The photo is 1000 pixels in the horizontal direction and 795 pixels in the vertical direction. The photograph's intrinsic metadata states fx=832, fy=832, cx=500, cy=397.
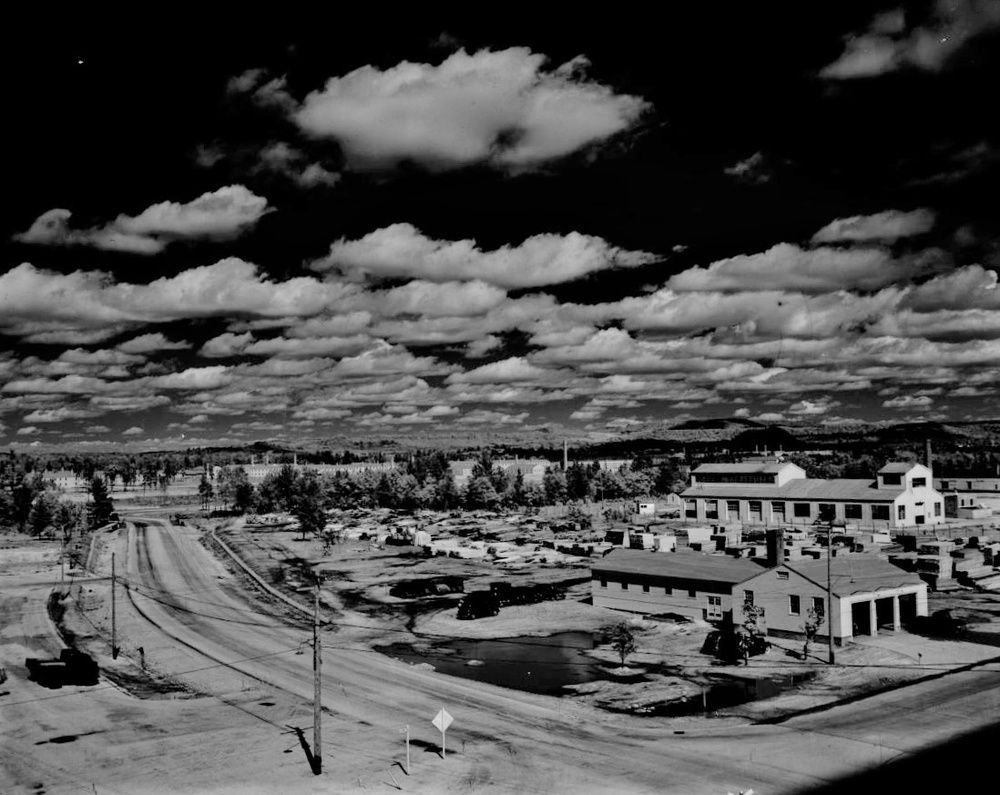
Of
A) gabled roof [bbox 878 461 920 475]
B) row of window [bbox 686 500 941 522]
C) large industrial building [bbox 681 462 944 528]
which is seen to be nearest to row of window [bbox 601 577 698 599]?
row of window [bbox 686 500 941 522]

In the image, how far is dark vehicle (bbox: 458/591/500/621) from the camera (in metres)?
58.8

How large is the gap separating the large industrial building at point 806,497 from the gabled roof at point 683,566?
5579cm

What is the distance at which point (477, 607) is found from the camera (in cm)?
5953

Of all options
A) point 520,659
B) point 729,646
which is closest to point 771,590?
point 729,646

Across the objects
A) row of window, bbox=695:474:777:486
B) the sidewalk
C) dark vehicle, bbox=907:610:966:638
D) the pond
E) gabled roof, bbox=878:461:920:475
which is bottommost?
the pond

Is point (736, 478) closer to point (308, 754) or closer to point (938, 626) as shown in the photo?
point (938, 626)

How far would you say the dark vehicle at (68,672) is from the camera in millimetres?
43031

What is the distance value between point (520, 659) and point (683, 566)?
16443 millimetres

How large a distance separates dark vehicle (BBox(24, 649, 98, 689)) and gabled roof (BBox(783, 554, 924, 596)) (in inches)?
1585

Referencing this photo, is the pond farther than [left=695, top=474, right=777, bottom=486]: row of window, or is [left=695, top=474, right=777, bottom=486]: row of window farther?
[left=695, top=474, right=777, bottom=486]: row of window

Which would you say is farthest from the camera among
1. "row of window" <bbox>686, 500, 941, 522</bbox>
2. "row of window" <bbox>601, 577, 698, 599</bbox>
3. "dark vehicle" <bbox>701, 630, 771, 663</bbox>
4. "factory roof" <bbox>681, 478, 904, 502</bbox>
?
"factory roof" <bbox>681, 478, 904, 502</bbox>

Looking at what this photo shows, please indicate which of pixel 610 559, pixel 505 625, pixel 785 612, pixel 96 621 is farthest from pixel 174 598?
pixel 785 612

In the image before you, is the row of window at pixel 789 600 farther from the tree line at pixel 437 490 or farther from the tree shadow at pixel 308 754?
the tree line at pixel 437 490

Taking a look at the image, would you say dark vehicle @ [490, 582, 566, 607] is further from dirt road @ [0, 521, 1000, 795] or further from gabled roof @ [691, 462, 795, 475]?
gabled roof @ [691, 462, 795, 475]
